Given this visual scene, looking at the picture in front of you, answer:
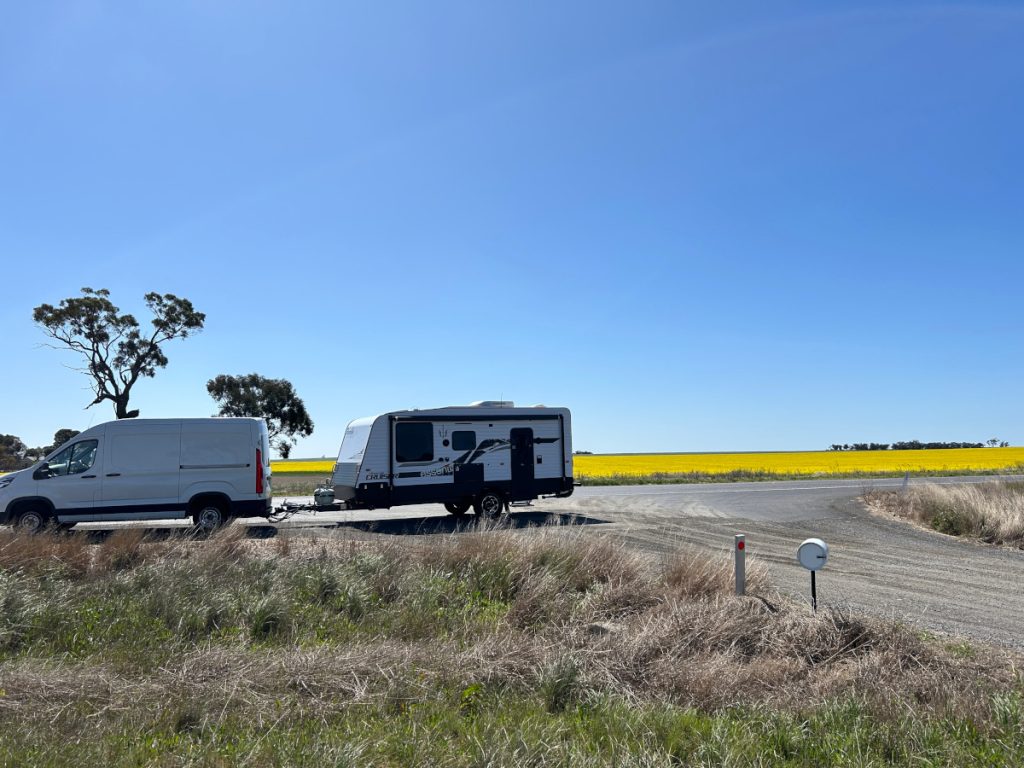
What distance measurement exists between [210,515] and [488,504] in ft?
20.9

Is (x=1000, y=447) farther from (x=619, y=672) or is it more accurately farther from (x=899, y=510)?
(x=619, y=672)

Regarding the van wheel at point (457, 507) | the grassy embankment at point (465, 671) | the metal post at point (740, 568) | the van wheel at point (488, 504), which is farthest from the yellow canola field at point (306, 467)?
the metal post at point (740, 568)

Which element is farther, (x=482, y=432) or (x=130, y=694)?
(x=482, y=432)

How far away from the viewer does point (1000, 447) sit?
237 feet

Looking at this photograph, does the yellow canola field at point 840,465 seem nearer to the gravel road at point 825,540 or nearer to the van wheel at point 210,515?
the gravel road at point 825,540

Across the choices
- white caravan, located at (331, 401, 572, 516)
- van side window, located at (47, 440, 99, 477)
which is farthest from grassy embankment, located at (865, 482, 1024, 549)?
van side window, located at (47, 440, 99, 477)

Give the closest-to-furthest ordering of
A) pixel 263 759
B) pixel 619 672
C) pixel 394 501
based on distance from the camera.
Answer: pixel 263 759 < pixel 619 672 < pixel 394 501

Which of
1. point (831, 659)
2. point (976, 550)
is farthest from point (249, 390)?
point (831, 659)

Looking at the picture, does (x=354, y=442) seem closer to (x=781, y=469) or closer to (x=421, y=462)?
(x=421, y=462)

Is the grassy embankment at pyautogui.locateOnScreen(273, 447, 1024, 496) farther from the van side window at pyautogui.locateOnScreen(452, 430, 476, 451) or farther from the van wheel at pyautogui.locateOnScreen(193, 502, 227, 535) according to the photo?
the van wheel at pyautogui.locateOnScreen(193, 502, 227, 535)

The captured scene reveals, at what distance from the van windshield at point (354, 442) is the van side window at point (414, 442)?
707mm

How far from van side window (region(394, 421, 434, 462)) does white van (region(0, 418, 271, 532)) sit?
303cm

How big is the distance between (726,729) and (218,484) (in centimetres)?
1300

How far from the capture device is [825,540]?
48.6 feet
